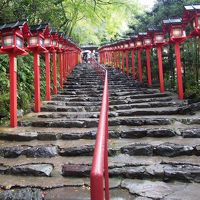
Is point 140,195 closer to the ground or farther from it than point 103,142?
closer to the ground

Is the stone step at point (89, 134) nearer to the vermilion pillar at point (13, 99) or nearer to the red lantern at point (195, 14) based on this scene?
the vermilion pillar at point (13, 99)

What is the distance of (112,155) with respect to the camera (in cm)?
614

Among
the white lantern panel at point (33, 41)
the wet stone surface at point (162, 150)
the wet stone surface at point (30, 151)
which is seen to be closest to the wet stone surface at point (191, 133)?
the wet stone surface at point (162, 150)

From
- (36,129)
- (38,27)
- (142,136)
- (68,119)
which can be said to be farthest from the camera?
(38,27)

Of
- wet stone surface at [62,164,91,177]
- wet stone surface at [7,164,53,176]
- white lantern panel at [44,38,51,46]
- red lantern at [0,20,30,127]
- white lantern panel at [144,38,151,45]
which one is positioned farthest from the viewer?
white lantern panel at [144,38,151,45]

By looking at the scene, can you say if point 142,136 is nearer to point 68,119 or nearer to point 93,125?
point 93,125

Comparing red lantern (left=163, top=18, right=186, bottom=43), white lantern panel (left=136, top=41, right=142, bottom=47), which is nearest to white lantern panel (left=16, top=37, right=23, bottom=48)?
red lantern (left=163, top=18, right=186, bottom=43)

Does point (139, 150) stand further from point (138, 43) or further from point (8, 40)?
point (138, 43)

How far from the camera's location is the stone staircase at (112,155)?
4742 mm

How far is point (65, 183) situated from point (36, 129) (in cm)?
317

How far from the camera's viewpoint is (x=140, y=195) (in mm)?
4492

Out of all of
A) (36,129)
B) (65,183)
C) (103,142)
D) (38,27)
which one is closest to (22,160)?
(65,183)

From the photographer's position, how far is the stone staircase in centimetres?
474

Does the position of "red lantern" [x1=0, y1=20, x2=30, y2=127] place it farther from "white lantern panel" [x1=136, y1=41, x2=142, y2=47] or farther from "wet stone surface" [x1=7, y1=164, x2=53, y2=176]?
"white lantern panel" [x1=136, y1=41, x2=142, y2=47]
